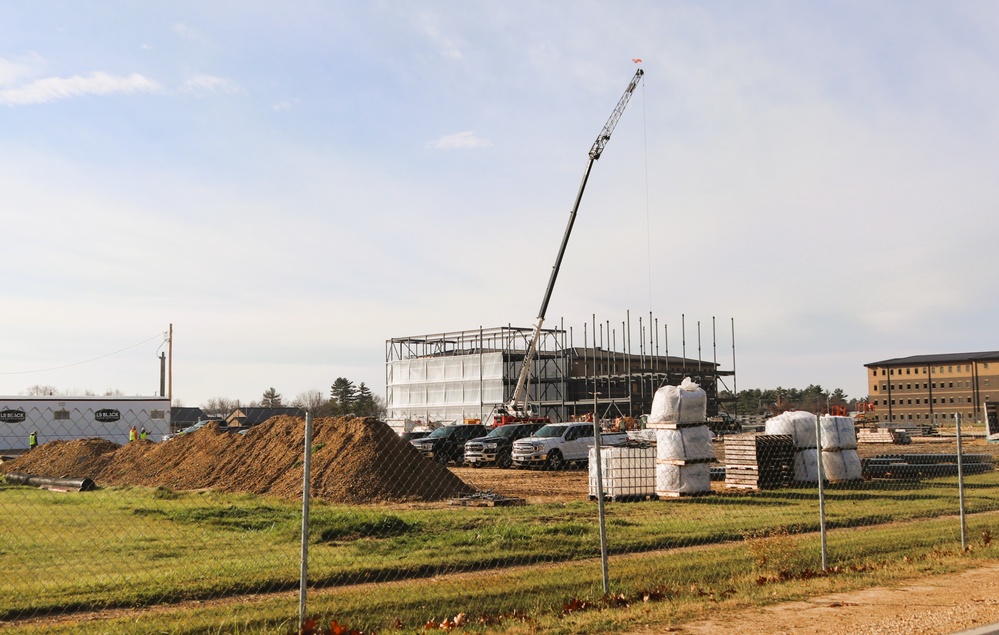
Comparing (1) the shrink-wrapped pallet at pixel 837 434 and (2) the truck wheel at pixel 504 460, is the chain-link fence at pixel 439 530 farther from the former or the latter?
(2) the truck wheel at pixel 504 460

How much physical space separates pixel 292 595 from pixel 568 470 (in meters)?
22.1

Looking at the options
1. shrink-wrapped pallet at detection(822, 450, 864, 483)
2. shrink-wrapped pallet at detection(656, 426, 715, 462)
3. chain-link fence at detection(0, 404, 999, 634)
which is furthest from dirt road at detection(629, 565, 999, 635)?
shrink-wrapped pallet at detection(822, 450, 864, 483)

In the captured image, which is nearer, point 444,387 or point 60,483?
point 60,483

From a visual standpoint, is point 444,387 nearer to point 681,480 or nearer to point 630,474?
point 630,474

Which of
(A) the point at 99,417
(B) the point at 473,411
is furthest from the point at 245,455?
(B) the point at 473,411

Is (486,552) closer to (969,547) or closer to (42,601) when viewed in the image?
(42,601)

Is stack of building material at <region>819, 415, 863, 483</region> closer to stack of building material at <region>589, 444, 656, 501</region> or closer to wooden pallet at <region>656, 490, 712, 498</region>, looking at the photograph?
wooden pallet at <region>656, 490, 712, 498</region>

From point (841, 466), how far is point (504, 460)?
13096mm

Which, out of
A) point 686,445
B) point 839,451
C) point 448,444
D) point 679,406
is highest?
point 679,406

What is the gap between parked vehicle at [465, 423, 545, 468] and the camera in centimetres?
3312

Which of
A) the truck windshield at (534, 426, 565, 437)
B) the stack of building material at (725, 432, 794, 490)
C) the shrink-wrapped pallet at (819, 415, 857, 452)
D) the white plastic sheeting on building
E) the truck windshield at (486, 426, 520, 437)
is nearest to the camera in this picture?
the stack of building material at (725, 432, 794, 490)

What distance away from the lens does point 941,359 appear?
110812 mm

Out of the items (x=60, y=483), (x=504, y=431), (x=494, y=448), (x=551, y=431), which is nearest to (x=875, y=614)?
(x=60, y=483)

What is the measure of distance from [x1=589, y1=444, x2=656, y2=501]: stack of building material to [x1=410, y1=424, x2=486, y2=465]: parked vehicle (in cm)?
1561
